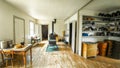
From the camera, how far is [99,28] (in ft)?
17.2

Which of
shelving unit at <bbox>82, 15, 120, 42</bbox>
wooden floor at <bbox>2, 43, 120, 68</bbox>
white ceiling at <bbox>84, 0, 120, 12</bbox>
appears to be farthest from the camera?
shelving unit at <bbox>82, 15, 120, 42</bbox>

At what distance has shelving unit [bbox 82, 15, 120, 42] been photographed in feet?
16.4

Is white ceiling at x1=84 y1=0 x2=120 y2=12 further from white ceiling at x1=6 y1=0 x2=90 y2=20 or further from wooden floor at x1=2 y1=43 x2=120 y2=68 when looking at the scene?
wooden floor at x1=2 y1=43 x2=120 y2=68

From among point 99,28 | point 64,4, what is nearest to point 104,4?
point 99,28

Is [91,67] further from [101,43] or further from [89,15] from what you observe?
[89,15]

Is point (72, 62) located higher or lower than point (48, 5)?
lower

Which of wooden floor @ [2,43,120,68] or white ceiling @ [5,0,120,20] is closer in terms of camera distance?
wooden floor @ [2,43,120,68]

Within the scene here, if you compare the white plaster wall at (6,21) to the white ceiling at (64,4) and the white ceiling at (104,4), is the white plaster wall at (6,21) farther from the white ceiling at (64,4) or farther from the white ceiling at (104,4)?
the white ceiling at (104,4)

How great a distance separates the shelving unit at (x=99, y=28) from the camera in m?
4.98

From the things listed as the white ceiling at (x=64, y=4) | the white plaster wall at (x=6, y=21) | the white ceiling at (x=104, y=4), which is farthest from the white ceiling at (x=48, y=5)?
the white ceiling at (x=104, y=4)

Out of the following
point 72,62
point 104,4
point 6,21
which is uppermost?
point 104,4

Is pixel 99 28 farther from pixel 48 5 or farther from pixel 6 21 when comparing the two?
pixel 6 21

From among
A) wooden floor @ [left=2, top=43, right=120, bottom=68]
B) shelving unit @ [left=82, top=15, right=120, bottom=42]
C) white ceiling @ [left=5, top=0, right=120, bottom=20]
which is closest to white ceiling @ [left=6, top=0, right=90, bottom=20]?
white ceiling @ [left=5, top=0, right=120, bottom=20]

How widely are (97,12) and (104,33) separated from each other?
1240 mm
